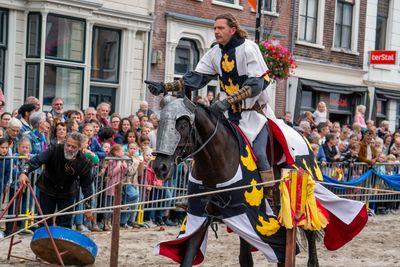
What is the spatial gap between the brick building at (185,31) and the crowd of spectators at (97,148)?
21.6 feet

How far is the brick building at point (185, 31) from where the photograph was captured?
20.8m

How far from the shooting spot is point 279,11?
24750 mm

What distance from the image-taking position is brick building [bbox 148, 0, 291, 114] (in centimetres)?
2084

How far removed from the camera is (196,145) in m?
7.29

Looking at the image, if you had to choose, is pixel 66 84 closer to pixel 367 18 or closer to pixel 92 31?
pixel 92 31

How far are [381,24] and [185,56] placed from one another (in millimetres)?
10245

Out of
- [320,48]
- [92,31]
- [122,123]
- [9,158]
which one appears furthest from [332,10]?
[9,158]

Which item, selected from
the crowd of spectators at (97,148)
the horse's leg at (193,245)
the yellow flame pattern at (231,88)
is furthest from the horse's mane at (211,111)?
the crowd of spectators at (97,148)

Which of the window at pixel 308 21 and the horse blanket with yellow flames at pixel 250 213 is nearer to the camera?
the horse blanket with yellow flames at pixel 250 213

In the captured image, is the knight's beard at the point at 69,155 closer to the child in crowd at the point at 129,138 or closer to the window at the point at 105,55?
the child in crowd at the point at 129,138

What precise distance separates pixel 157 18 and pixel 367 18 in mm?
10264

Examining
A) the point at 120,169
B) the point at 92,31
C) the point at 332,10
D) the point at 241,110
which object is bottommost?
the point at 120,169

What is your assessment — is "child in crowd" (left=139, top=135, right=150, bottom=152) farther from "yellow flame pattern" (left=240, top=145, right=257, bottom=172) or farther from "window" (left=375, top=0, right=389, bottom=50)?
"window" (left=375, top=0, right=389, bottom=50)

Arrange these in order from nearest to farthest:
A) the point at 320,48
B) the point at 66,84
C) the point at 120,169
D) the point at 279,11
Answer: the point at 120,169, the point at 66,84, the point at 279,11, the point at 320,48
